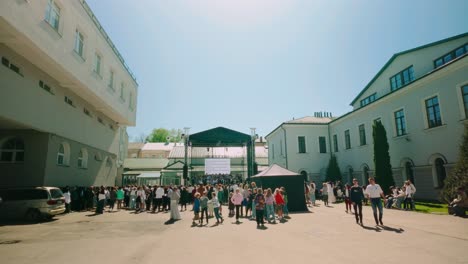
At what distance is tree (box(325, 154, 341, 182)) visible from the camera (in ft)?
93.8

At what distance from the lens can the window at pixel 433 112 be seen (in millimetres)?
17312

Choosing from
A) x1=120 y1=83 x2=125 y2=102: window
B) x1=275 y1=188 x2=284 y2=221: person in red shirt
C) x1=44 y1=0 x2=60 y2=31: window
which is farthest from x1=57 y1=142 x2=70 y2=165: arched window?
x1=275 y1=188 x2=284 y2=221: person in red shirt

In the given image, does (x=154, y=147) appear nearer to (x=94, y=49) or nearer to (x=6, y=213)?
(x=94, y=49)

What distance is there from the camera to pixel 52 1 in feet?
46.1

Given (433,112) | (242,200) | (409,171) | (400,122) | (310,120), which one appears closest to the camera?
(242,200)

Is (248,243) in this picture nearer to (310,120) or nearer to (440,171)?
(440,171)

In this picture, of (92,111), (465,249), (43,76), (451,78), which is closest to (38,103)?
(43,76)

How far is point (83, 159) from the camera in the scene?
2052 centimetres

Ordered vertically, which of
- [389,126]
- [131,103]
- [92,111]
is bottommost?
[389,126]

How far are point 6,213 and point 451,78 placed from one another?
26550 mm

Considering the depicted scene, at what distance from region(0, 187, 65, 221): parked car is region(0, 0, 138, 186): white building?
6.99ft

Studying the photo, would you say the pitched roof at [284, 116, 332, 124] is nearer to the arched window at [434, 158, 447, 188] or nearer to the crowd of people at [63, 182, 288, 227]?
the arched window at [434, 158, 447, 188]

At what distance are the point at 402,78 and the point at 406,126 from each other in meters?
7.49

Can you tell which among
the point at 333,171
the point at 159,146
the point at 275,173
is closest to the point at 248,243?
the point at 275,173
